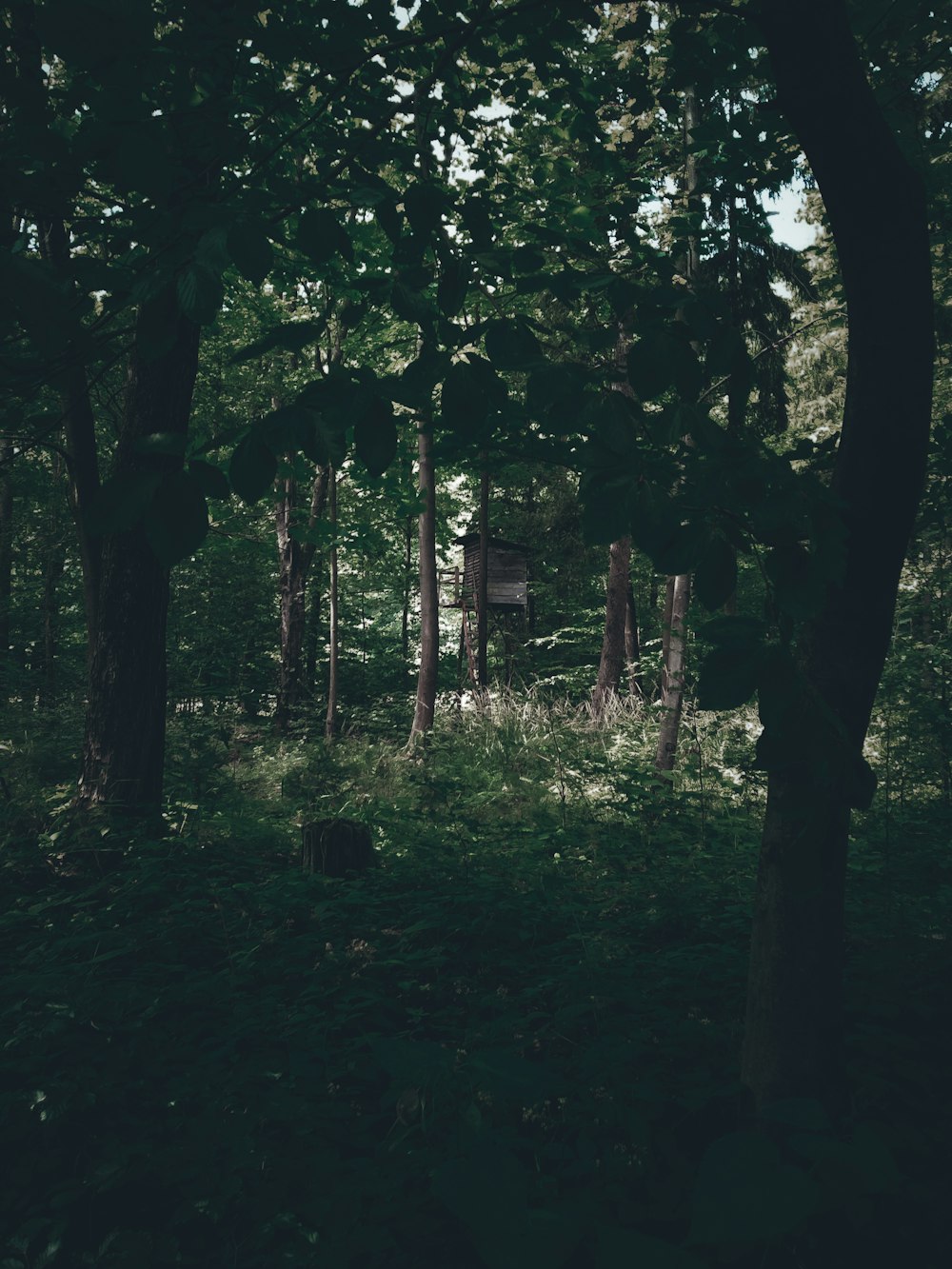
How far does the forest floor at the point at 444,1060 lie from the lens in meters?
1.13

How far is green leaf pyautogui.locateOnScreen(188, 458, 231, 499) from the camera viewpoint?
45.5 inches

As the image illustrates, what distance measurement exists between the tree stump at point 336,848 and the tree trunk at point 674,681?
13.2 ft

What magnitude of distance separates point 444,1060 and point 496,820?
5.96 meters

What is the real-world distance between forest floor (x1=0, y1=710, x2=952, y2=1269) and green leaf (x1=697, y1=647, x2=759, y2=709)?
63cm

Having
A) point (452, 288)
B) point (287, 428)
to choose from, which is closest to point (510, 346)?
point (452, 288)

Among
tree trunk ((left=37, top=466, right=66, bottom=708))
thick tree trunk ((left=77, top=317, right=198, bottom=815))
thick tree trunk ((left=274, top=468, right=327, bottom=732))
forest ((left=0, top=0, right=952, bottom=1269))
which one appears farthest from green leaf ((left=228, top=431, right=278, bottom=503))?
thick tree trunk ((left=274, top=468, right=327, bottom=732))

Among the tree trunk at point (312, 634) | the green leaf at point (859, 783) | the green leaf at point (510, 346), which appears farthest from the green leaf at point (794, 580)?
the tree trunk at point (312, 634)

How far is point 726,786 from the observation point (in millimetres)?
7680

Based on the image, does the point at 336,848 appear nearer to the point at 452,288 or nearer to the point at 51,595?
the point at 452,288

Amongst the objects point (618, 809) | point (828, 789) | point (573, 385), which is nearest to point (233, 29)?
point (573, 385)

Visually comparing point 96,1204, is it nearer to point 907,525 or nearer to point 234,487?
point 234,487

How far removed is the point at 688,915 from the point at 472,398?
151 inches

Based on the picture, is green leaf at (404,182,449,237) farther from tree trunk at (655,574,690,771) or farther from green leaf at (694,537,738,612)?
tree trunk at (655,574,690,771)

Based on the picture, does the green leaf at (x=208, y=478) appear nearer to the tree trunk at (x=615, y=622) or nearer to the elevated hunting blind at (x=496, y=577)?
the tree trunk at (x=615, y=622)
